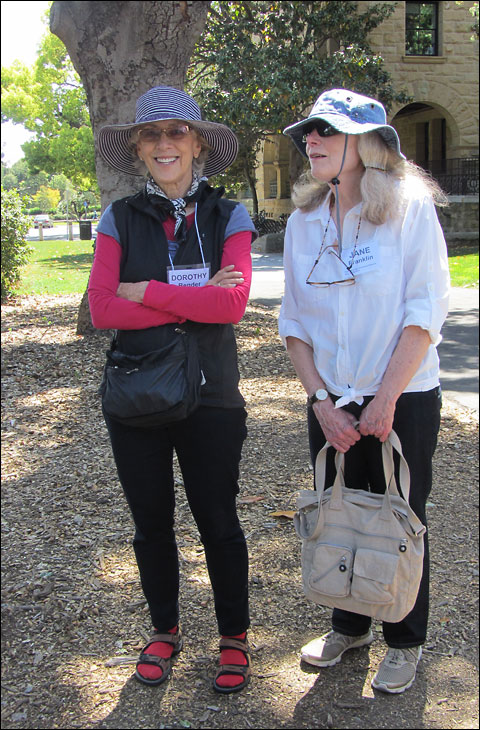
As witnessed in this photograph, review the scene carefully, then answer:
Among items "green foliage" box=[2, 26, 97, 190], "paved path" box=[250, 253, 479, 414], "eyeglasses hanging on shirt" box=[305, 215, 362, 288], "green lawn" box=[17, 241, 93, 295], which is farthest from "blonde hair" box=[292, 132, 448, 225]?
"green foliage" box=[2, 26, 97, 190]

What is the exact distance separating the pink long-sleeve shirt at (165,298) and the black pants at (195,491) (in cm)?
36

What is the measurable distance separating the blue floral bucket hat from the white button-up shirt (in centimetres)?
26

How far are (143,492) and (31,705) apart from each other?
1.01 meters

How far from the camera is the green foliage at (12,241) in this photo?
42.2 ft

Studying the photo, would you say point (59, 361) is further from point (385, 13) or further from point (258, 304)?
point (385, 13)

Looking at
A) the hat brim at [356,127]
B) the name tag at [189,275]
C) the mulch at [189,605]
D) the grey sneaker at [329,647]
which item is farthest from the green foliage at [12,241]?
the hat brim at [356,127]

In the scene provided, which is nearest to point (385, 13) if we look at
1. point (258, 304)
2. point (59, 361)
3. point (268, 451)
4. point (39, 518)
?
point (258, 304)

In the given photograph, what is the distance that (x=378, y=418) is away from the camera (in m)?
2.50

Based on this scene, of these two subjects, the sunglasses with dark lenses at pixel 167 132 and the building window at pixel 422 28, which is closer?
the sunglasses with dark lenses at pixel 167 132

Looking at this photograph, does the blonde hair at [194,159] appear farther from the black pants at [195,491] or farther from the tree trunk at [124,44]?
the tree trunk at [124,44]

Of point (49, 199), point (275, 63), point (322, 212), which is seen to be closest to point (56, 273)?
point (275, 63)

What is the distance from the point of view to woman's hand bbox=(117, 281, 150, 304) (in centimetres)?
257

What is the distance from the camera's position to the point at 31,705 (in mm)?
2846

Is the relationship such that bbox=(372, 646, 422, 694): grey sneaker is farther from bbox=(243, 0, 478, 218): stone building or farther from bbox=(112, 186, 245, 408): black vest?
bbox=(243, 0, 478, 218): stone building
